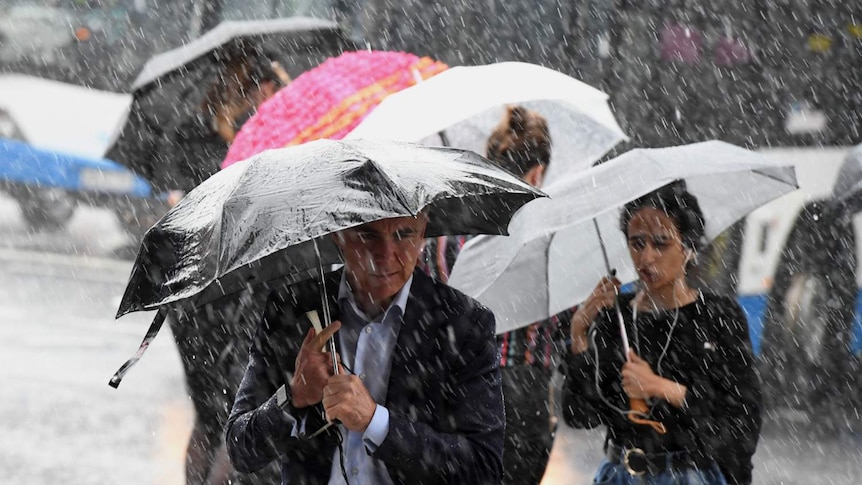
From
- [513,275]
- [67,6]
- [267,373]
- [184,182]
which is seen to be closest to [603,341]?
[513,275]

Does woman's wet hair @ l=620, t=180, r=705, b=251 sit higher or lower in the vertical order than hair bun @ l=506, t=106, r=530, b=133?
higher

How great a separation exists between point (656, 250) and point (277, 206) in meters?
1.74

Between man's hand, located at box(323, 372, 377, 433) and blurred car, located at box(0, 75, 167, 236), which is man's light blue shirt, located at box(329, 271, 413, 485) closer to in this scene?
man's hand, located at box(323, 372, 377, 433)

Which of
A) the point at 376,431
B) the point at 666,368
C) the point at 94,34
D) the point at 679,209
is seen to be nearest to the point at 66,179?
the point at 94,34

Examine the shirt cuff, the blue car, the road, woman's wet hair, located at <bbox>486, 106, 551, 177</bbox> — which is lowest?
the blue car

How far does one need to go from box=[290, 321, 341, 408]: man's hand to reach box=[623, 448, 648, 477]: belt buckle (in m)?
1.49

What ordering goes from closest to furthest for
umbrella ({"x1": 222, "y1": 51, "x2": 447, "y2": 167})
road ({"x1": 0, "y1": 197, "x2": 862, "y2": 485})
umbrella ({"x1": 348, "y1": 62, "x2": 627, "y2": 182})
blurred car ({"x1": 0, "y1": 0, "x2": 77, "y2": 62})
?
umbrella ({"x1": 348, "y1": 62, "x2": 627, "y2": 182})
umbrella ({"x1": 222, "y1": 51, "x2": 447, "y2": 167})
road ({"x1": 0, "y1": 197, "x2": 862, "y2": 485})
blurred car ({"x1": 0, "y1": 0, "x2": 77, "y2": 62})

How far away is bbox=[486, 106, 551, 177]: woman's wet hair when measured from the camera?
521 centimetres

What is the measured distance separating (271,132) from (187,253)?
2.10 meters

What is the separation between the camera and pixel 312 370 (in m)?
2.91

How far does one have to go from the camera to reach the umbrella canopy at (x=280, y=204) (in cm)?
282

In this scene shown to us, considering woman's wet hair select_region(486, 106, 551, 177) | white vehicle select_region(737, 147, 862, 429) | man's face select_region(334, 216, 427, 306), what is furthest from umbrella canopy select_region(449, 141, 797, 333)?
white vehicle select_region(737, 147, 862, 429)

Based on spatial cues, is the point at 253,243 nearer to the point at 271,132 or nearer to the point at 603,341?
the point at 603,341

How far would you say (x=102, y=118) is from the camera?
50.3 feet
